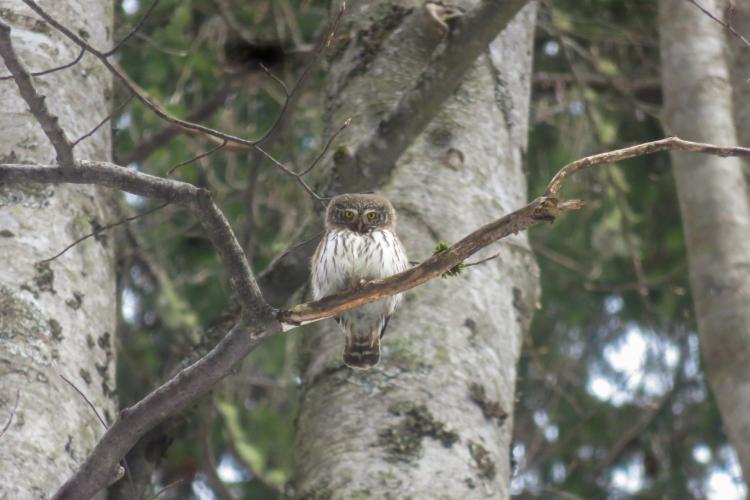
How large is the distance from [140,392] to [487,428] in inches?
144

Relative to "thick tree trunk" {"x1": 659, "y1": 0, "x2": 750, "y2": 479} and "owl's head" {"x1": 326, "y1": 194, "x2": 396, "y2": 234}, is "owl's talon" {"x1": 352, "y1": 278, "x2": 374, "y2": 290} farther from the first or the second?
"thick tree trunk" {"x1": 659, "y1": 0, "x2": 750, "y2": 479}

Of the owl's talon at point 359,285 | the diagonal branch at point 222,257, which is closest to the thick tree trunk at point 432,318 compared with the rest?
the owl's talon at point 359,285

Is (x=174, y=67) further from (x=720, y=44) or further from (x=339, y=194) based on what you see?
(x=720, y=44)

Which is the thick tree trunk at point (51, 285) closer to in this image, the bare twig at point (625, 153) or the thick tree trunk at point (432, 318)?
the thick tree trunk at point (432, 318)

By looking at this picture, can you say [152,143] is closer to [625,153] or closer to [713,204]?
[713,204]

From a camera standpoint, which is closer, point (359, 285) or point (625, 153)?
point (625, 153)

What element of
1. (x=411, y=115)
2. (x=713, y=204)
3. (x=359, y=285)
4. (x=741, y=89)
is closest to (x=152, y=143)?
(x=411, y=115)

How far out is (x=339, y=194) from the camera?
13.5 feet

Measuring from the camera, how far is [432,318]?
404 centimetres

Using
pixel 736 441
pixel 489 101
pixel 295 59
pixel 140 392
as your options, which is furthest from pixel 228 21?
pixel 736 441

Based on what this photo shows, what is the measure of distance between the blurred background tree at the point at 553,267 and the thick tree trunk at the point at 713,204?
1.06 metres

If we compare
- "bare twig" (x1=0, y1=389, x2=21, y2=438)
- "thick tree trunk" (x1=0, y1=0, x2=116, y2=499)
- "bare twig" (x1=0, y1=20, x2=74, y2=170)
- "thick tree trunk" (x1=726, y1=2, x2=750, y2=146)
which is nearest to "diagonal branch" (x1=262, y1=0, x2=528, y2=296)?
"thick tree trunk" (x1=0, y1=0, x2=116, y2=499)

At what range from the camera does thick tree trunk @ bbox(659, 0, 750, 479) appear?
14.0 ft

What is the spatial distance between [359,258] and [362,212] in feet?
0.74
